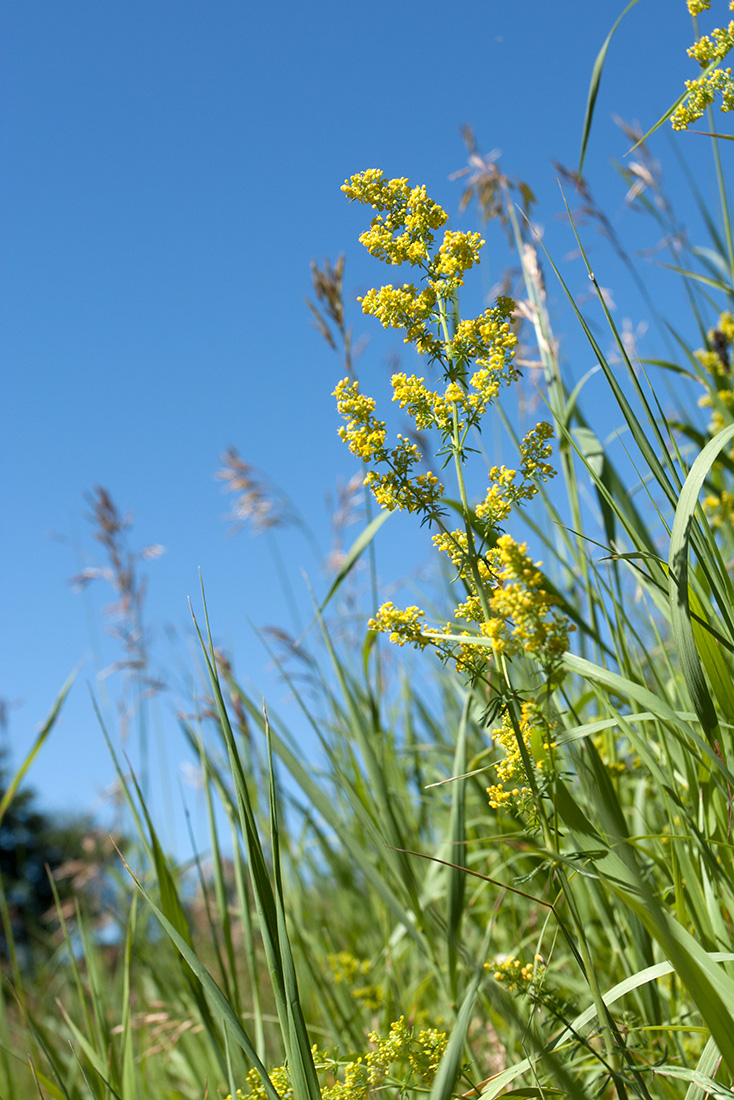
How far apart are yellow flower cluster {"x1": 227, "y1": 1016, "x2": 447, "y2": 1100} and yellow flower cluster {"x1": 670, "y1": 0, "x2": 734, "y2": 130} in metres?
1.89

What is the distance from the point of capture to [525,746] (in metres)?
0.92

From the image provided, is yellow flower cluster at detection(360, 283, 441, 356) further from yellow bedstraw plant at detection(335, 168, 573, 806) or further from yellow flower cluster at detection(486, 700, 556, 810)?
yellow flower cluster at detection(486, 700, 556, 810)

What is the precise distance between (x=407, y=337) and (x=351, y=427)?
0.18 metres

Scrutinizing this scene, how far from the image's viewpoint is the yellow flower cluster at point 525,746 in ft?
3.03

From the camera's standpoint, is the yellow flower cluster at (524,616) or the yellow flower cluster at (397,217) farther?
the yellow flower cluster at (397,217)

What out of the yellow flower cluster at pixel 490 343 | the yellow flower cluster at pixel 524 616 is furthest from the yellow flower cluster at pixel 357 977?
the yellow flower cluster at pixel 490 343

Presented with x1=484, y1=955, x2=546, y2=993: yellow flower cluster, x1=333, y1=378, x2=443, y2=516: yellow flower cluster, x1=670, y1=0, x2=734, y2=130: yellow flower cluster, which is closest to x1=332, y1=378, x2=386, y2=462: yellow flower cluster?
x1=333, y1=378, x2=443, y2=516: yellow flower cluster

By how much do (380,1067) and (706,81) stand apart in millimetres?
2024

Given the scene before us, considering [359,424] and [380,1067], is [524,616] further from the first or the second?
[380,1067]

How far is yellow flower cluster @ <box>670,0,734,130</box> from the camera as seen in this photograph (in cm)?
161

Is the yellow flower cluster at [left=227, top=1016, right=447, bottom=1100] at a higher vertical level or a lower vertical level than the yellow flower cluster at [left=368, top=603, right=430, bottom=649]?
lower

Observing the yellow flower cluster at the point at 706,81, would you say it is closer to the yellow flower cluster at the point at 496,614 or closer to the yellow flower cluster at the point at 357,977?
the yellow flower cluster at the point at 496,614

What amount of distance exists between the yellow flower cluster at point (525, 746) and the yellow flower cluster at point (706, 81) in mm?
1437

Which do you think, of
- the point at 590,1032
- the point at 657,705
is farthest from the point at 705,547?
the point at 590,1032
